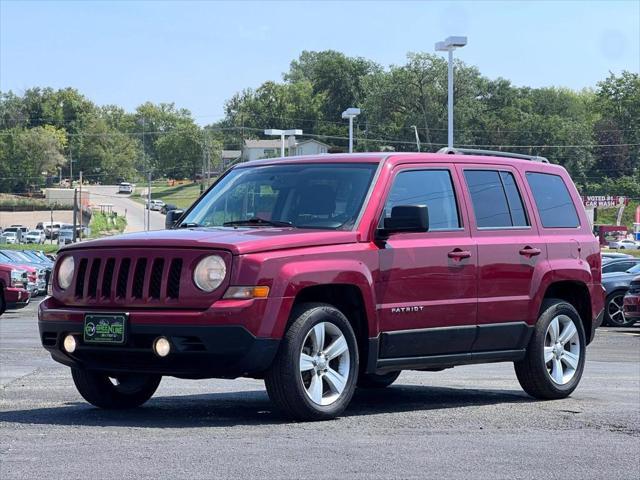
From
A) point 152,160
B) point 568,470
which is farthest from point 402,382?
point 152,160

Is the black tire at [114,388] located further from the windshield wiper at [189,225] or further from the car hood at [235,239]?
the windshield wiper at [189,225]

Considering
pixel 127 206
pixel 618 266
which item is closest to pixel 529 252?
pixel 618 266

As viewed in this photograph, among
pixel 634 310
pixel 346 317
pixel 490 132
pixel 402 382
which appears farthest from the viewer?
pixel 490 132

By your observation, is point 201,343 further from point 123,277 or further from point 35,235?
point 35,235

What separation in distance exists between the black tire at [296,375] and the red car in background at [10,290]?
809 inches

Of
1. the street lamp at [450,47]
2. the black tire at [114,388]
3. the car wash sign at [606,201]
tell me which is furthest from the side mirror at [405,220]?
the car wash sign at [606,201]

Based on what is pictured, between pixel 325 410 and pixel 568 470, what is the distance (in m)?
2.00

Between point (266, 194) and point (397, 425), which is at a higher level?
point (266, 194)

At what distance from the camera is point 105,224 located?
117688 mm

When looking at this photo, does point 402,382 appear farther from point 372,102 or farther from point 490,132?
point 490,132

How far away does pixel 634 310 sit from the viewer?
74.3 ft

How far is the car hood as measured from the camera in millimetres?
7867

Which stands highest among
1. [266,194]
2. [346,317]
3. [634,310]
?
[266,194]

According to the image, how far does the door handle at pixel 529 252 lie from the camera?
9773 millimetres
